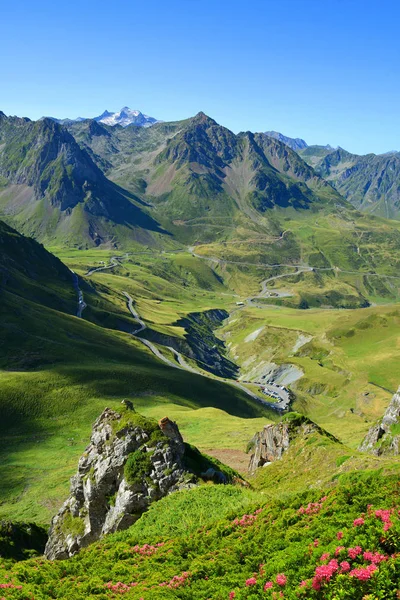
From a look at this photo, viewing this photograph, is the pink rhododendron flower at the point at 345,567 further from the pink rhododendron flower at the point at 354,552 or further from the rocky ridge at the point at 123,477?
the rocky ridge at the point at 123,477

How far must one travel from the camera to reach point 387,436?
53.1 m

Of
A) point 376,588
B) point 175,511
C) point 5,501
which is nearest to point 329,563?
point 376,588

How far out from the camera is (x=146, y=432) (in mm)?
44125

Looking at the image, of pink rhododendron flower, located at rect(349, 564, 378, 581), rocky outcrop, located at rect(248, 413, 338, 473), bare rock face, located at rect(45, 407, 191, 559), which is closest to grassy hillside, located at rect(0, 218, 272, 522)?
bare rock face, located at rect(45, 407, 191, 559)

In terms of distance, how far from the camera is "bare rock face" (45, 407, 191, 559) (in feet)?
130

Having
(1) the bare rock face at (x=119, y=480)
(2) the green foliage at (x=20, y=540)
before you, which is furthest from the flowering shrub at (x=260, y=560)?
(2) the green foliage at (x=20, y=540)

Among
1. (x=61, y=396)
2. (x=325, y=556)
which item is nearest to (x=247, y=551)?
(x=325, y=556)

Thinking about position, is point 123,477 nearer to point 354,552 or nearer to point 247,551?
point 247,551

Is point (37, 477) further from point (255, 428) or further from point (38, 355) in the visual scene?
point (38, 355)

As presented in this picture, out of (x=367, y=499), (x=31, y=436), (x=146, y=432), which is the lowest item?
(x=31, y=436)

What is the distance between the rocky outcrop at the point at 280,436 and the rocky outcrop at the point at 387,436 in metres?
5.68

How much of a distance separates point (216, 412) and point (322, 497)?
325 ft

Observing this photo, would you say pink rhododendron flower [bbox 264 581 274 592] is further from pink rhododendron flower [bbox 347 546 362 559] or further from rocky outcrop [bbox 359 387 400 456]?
rocky outcrop [bbox 359 387 400 456]

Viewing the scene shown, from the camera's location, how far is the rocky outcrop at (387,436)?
51031 millimetres
